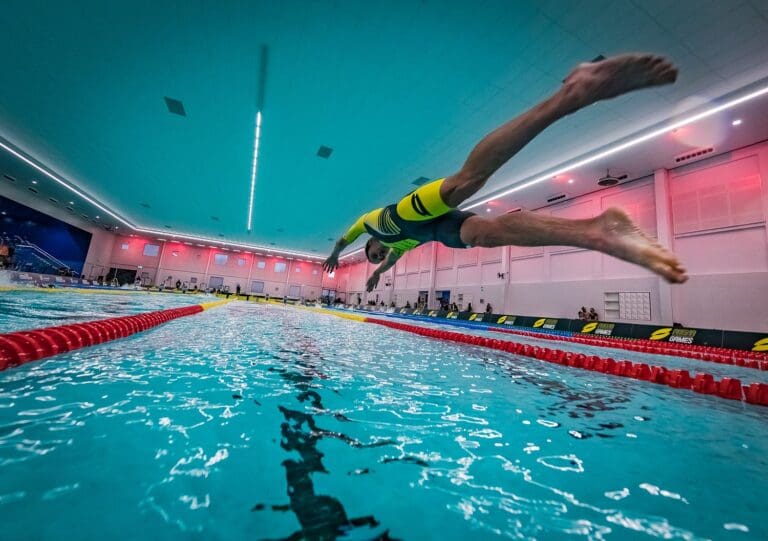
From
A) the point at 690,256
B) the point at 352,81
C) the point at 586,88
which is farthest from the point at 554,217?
the point at 690,256

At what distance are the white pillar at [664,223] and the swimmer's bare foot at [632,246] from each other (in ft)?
38.5

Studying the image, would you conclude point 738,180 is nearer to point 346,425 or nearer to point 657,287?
point 657,287

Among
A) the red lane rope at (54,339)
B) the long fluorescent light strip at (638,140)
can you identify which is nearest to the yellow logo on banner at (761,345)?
the long fluorescent light strip at (638,140)

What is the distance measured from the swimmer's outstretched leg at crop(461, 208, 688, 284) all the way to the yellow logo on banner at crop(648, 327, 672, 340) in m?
11.6

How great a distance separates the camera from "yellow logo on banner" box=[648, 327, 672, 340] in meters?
10.3

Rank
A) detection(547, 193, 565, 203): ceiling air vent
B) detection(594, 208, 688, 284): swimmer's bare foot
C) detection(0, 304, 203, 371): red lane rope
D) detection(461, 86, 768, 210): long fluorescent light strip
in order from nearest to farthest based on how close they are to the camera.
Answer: detection(594, 208, 688, 284): swimmer's bare foot
detection(0, 304, 203, 371): red lane rope
detection(461, 86, 768, 210): long fluorescent light strip
detection(547, 193, 565, 203): ceiling air vent

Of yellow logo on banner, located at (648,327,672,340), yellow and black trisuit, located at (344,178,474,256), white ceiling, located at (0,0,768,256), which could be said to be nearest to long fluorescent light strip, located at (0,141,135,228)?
white ceiling, located at (0,0,768,256)

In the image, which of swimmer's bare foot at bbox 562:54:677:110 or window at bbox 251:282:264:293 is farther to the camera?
window at bbox 251:282:264:293

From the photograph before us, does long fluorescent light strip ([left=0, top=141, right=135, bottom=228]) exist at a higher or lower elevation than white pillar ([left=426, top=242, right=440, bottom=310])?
higher

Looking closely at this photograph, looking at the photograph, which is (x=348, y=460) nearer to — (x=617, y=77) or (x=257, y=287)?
(x=617, y=77)

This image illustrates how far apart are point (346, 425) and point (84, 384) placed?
1607 millimetres

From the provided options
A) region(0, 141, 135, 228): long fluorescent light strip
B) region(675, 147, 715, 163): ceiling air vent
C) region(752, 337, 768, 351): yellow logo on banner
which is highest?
region(675, 147, 715, 163): ceiling air vent

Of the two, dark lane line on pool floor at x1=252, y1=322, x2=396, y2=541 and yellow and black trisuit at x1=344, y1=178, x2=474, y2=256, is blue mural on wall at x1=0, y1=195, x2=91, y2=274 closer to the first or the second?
yellow and black trisuit at x1=344, y1=178, x2=474, y2=256

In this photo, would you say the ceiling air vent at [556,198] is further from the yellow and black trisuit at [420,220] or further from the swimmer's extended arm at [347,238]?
the yellow and black trisuit at [420,220]
